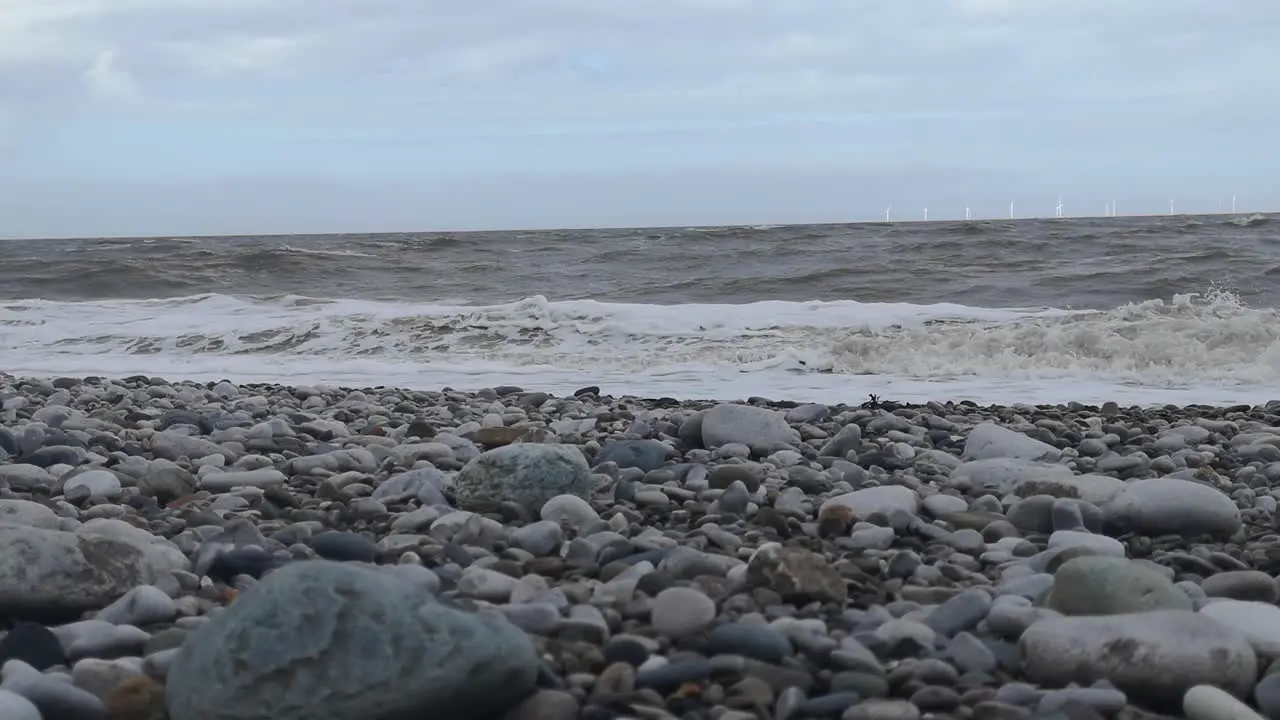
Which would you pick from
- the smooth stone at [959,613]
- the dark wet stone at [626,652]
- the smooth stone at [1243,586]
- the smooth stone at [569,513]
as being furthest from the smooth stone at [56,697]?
the smooth stone at [1243,586]

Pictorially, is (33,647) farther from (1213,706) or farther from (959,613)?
(1213,706)

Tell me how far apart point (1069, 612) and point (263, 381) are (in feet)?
19.4

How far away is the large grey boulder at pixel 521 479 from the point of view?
2768mm

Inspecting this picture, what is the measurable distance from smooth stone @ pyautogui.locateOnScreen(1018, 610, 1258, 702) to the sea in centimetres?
396

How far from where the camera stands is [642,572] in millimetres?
2197

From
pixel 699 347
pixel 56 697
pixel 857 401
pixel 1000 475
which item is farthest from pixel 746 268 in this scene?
pixel 56 697

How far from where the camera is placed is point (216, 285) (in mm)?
14727

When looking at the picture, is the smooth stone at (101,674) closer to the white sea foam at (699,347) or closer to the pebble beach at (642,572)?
the pebble beach at (642,572)

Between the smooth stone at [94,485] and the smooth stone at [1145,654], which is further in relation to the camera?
the smooth stone at [94,485]

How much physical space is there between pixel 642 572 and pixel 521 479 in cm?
67

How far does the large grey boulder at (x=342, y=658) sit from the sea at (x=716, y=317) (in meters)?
4.35

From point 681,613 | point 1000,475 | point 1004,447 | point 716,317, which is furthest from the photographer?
point 716,317

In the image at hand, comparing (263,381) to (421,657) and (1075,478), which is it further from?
(421,657)

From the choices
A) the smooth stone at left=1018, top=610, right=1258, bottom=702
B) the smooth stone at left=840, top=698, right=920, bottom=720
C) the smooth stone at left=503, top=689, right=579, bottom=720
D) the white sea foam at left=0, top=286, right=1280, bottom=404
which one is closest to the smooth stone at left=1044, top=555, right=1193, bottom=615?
the smooth stone at left=1018, top=610, right=1258, bottom=702
